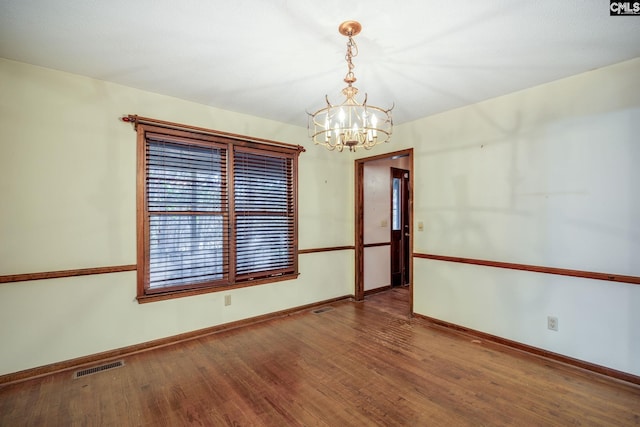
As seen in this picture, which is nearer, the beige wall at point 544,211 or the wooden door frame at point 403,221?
the beige wall at point 544,211

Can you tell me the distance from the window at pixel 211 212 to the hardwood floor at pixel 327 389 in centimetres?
75

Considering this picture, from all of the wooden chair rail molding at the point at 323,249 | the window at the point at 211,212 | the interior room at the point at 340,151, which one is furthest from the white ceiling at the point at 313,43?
the wooden chair rail molding at the point at 323,249

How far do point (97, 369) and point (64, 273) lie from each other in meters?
0.88

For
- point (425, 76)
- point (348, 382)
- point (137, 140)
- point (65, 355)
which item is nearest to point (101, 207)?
point (137, 140)

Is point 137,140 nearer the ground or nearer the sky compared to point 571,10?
nearer the ground

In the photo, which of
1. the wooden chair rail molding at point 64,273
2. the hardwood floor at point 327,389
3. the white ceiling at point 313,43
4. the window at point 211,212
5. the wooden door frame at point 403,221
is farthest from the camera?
the wooden door frame at point 403,221

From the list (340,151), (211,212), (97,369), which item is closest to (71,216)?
(211,212)

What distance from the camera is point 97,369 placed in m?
2.55

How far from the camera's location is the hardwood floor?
1938 millimetres

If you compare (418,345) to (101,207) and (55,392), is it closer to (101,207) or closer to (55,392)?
(55,392)

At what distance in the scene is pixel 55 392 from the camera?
2229mm

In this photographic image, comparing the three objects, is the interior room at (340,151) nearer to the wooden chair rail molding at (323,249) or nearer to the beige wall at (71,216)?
the beige wall at (71,216)

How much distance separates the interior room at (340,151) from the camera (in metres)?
1.96

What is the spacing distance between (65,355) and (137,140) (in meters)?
2.03
